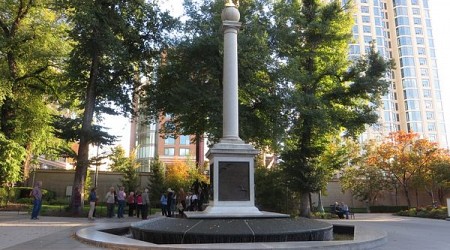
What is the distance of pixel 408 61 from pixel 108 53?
357 ft

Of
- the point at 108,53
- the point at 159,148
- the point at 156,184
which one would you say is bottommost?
the point at 156,184

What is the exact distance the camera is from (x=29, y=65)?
31.9 meters

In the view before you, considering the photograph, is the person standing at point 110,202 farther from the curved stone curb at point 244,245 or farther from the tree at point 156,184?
the tree at point 156,184

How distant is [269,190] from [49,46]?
2132cm

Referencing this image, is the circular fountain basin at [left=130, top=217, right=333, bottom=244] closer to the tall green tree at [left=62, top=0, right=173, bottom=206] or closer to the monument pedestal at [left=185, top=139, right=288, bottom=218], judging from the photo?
the monument pedestal at [left=185, top=139, right=288, bottom=218]

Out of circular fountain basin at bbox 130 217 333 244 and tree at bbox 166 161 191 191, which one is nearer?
circular fountain basin at bbox 130 217 333 244

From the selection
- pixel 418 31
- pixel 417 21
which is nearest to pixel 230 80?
pixel 418 31

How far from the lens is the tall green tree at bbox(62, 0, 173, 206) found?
80.6 feet

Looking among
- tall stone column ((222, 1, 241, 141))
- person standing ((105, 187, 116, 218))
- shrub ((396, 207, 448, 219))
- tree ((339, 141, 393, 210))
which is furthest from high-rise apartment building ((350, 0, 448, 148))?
tall stone column ((222, 1, 241, 141))

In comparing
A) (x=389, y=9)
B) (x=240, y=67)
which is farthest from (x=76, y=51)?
(x=389, y=9)

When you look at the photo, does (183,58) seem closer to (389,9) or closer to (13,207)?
(13,207)

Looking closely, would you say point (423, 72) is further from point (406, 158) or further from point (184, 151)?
point (406, 158)

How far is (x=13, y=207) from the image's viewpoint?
28.0 m

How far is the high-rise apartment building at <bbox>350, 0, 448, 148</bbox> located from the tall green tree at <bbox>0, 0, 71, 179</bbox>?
94338 mm
